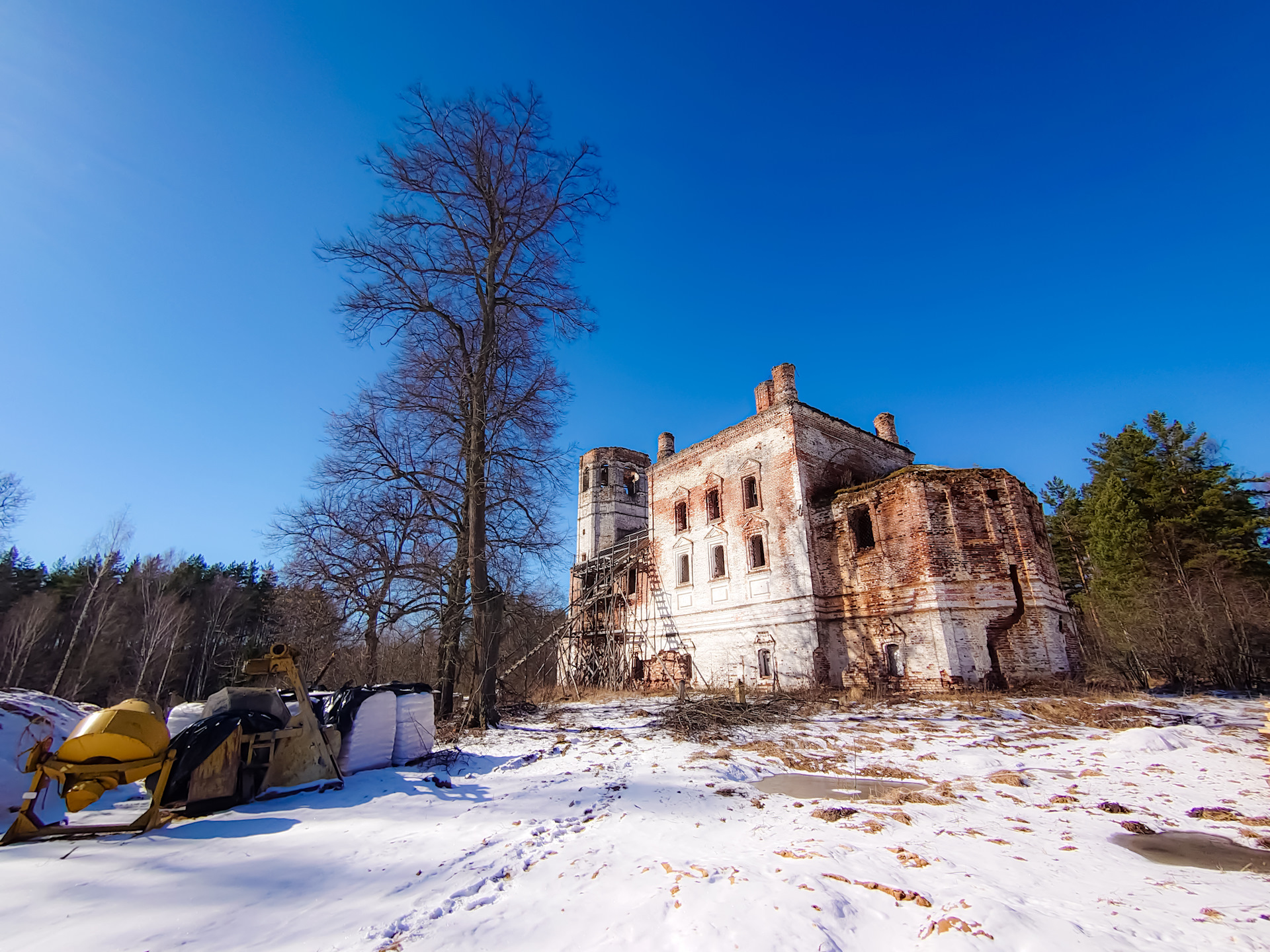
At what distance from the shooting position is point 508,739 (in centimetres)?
951

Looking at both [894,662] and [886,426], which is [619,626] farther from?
[886,426]

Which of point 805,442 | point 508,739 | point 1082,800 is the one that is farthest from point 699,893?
point 805,442

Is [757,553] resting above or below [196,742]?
above

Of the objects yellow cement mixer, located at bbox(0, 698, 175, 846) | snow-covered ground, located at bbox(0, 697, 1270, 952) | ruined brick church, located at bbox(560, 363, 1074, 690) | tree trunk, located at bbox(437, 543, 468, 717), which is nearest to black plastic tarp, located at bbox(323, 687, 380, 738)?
snow-covered ground, located at bbox(0, 697, 1270, 952)

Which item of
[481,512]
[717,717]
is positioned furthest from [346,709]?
[717,717]

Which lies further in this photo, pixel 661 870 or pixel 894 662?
pixel 894 662

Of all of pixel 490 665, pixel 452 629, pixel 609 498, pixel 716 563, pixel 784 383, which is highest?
pixel 784 383

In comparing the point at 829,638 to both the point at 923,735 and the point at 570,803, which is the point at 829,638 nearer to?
the point at 923,735

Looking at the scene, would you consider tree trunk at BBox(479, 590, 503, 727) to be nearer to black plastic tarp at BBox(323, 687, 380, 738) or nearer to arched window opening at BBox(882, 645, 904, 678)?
black plastic tarp at BBox(323, 687, 380, 738)

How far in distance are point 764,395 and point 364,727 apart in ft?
62.2

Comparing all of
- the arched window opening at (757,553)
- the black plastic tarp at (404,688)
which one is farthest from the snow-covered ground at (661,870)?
the arched window opening at (757,553)

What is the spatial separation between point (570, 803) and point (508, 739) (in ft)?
14.8

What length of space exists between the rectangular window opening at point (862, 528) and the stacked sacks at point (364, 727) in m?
15.9

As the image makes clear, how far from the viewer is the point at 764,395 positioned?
73.4 feet
